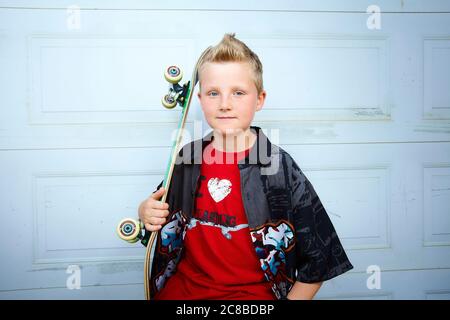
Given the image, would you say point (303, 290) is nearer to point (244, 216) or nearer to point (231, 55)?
point (244, 216)

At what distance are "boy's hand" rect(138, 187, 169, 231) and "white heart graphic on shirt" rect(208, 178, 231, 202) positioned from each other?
14cm

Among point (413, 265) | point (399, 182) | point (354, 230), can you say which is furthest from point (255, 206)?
point (413, 265)

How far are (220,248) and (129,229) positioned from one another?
0.26 metres

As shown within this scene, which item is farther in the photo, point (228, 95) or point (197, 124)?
point (197, 124)

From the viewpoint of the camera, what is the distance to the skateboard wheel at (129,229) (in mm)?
1045

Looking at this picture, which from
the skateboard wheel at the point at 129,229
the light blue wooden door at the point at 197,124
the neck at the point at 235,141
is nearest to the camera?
the skateboard wheel at the point at 129,229

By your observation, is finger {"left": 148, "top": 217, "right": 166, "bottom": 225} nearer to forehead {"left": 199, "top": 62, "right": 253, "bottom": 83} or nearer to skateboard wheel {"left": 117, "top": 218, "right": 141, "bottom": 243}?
skateboard wheel {"left": 117, "top": 218, "right": 141, "bottom": 243}

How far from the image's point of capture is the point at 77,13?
155 cm

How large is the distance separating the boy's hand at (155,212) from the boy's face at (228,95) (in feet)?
0.87

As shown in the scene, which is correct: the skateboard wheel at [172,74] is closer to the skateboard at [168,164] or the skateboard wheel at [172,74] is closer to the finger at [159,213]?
the skateboard at [168,164]

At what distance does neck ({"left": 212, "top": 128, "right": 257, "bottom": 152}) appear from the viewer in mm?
1175

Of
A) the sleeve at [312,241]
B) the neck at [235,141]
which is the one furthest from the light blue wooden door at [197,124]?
the sleeve at [312,241]

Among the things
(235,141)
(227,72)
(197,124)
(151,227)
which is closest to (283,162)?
(235,141)

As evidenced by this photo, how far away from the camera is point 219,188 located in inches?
45.3
